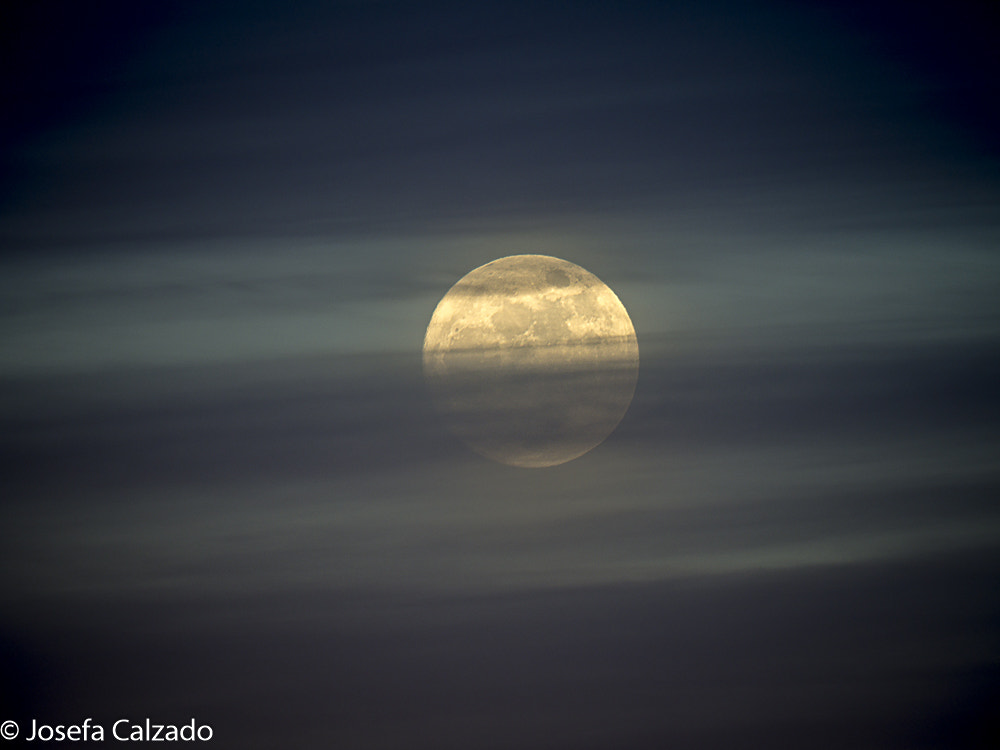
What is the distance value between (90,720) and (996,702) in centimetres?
4143

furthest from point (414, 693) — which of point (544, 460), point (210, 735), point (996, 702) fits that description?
point (996, 702)

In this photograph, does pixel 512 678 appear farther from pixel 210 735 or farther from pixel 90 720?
pixel 90 720

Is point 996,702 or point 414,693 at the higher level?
point 414,693

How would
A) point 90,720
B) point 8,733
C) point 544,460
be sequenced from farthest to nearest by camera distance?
point 544,460, point 90,720, point 8,733

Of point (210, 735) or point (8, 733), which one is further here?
point (210, 735)

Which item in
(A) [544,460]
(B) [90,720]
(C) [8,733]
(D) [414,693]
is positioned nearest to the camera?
(C) [8,733]

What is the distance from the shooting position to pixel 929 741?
47062 mm

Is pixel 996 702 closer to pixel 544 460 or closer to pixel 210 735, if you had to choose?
pixel 544 460

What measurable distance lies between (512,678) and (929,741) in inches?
987

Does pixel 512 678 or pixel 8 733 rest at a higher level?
pixel 512 678

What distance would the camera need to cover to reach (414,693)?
6041 cm

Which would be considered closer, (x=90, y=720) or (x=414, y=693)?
(x=90, y=720)

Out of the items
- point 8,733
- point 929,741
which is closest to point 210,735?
point 8,733

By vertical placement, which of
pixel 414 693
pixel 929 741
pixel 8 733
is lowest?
pixel 929 741
